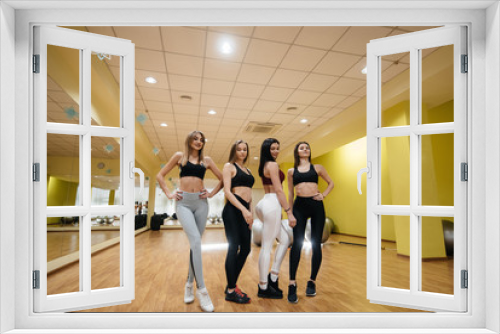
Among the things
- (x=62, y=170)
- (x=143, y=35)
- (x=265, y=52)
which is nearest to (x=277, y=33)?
(x=265, y=52)

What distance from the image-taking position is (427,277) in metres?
3.64

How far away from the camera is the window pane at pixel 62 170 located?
2256mm

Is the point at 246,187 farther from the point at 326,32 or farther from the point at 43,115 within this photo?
the point at 326,32

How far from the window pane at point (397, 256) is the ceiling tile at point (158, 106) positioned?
4.87 metres

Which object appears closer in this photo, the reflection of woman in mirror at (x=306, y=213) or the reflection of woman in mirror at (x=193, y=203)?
the reflection of woman in mirror at (x=193, y=203)

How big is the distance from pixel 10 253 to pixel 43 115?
856 mm

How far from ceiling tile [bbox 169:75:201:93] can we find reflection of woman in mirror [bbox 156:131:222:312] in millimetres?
2704

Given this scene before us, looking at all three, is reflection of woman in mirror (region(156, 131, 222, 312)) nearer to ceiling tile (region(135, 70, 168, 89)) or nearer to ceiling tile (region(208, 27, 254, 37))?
ceiling tile (region(208, 27, 254, 37))

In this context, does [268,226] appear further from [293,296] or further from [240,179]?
[293,296]

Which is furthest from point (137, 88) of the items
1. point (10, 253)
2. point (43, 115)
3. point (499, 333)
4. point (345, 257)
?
point (499, 333)

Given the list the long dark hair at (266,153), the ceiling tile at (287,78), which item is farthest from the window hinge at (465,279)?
the ceiling tile at (287,78)

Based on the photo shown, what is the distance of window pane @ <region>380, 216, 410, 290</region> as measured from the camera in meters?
3.44

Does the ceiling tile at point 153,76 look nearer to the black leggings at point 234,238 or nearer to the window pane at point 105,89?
the window pane at point 105,89

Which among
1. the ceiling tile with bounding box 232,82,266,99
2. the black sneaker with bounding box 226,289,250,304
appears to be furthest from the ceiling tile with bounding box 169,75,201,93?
the black sneaker with bounding box 226,289,250,304
